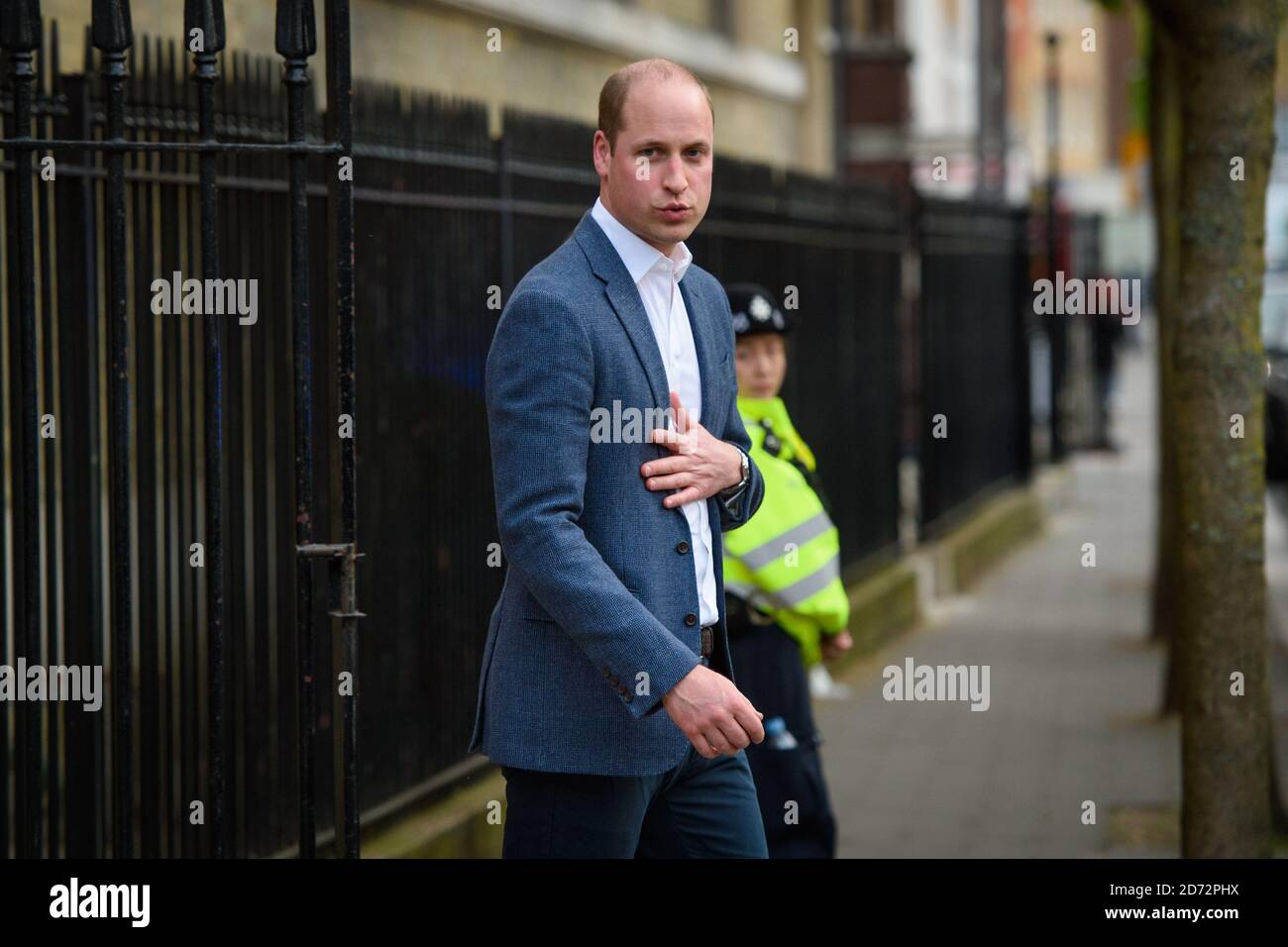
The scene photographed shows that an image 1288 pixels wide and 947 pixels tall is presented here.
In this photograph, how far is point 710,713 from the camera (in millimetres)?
3494

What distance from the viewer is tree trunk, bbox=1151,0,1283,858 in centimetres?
582

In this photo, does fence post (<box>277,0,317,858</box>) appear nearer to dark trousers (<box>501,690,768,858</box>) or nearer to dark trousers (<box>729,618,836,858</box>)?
dark trousers (<box>501,690,768,858</box>)

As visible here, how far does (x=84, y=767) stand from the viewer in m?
5.44

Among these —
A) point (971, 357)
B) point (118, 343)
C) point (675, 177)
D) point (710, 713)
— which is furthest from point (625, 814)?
point (971, 357)

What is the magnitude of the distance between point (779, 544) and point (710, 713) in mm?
2102

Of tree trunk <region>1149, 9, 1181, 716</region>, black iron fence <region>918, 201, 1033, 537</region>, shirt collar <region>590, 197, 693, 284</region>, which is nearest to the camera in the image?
shirt collar <region>590, 197, 693, 284</region>

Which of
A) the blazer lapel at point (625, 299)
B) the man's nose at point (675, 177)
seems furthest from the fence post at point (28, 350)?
the man's nose at point (675, 177)

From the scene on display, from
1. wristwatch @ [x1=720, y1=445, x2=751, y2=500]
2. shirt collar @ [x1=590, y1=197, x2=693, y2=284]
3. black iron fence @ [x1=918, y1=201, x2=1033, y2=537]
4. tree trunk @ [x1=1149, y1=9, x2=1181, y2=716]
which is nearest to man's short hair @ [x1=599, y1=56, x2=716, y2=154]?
shirt collar @ [x1=590, y1=197, x2=693, y2=284]

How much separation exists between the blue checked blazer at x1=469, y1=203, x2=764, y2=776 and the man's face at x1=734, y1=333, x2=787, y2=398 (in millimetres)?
1837

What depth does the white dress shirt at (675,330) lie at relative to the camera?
3768 mm

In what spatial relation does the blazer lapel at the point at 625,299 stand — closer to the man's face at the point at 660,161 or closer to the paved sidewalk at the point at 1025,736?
the man's face at the point at 660,161

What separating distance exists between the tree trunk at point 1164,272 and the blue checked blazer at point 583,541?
6.99 meters
